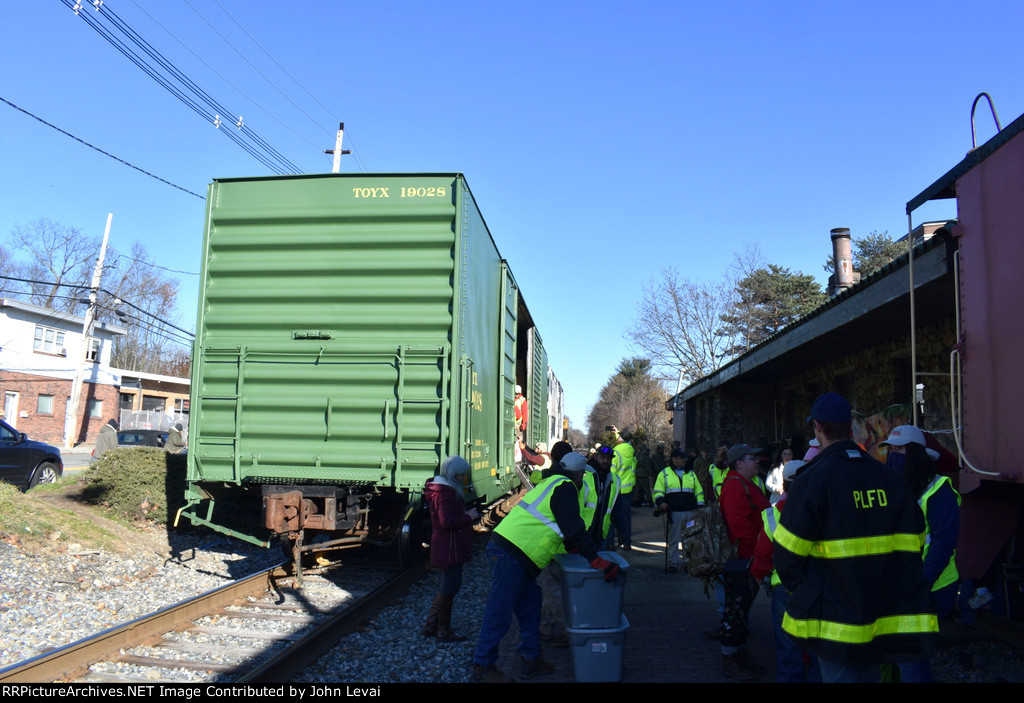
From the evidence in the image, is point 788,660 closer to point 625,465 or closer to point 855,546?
point 855,546

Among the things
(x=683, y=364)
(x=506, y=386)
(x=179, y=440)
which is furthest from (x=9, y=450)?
(x=683, y=364)

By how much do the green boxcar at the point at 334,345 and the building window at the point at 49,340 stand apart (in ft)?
102

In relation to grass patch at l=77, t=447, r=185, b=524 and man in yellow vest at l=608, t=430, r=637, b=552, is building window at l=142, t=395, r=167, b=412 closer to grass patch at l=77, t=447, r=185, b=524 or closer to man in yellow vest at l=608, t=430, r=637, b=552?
grass patch at l=77, t=447, r=185, b=524

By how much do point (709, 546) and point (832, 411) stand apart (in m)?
2.36

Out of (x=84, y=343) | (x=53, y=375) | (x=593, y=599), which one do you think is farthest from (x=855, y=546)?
(x=53, y=375)

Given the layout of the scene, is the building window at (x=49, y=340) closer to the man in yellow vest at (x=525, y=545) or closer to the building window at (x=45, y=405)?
the building window at (x=45, y=405)

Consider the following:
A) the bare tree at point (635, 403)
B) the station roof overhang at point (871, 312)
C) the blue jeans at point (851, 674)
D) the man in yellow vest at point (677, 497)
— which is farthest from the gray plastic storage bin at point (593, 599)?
the bare tree at point (635, 403)

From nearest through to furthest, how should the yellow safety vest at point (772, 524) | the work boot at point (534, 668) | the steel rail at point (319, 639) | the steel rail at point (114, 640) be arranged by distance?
the yellow safety vest at point (772, 524)
the steel rail at point (114, 640)
the steel rail at point (319, 639)
the work boot at point (534, 668)

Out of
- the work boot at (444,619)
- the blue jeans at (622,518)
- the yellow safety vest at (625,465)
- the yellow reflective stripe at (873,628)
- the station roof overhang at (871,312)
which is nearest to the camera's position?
the yellow reflective stripe at (873,628)

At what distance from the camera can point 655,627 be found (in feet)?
19.9

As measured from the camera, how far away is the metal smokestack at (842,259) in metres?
14.8

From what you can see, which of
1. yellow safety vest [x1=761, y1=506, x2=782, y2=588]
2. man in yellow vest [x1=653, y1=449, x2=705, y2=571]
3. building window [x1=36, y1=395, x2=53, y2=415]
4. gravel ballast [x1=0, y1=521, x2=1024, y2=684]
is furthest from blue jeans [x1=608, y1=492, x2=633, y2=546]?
building window [x1=36, y1=395, x2=53, y2=415]

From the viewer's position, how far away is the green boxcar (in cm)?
629

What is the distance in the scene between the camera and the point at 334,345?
6461mm
